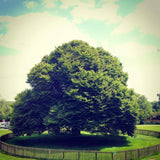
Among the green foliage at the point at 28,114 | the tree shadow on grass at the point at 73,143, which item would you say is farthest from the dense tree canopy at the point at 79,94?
the tree shadow on grass at the point at 73,143

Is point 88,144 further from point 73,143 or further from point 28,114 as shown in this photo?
point 28,114

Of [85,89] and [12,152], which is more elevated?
[85,89]

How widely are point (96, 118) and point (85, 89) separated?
17.6 feet

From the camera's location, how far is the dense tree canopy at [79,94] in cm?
3003

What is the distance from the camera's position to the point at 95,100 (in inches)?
1176

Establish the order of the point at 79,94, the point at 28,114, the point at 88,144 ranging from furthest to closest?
1. the point at 28,114
2. the point at 88,144
3. the point at 79,94

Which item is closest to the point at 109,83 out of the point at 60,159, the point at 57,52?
the point at 57,52

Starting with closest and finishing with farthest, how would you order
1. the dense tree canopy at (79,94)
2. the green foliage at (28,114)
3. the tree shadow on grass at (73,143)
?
the dense tree canopy at (79,94) → the tree shadow on grass at (73,143) → the green foliage at (28,114)

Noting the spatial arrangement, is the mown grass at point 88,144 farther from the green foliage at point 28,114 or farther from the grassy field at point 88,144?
the green foliage at point 28,114

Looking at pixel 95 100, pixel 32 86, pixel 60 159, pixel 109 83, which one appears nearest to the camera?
pixel 60 159

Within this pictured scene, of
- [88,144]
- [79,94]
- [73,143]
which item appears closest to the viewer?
[79,94]

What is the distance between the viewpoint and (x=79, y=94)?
3030cm

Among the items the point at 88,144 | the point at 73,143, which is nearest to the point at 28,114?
the point at 73,143

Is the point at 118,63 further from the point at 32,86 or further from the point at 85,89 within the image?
the point at 32,86
